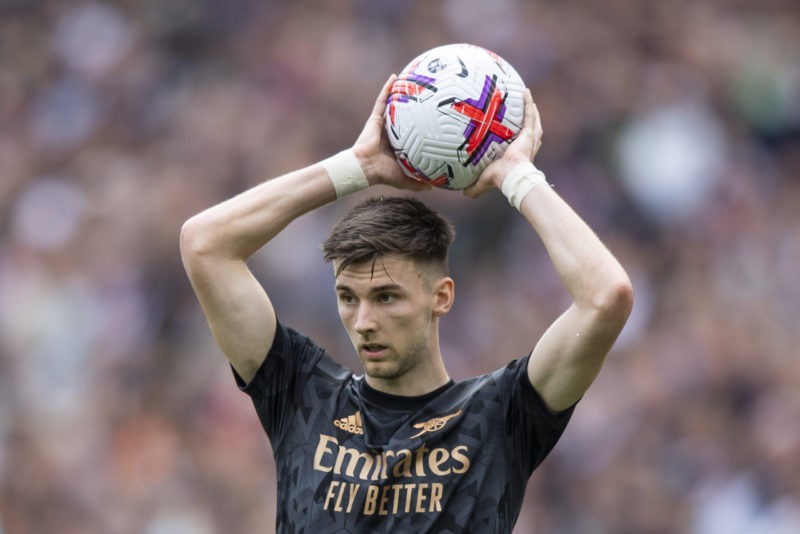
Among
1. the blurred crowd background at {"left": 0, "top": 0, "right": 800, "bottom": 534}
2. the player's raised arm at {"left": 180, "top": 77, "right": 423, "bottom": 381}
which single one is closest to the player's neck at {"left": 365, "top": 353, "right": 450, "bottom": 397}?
the player's raised arm at {"left": 180, "top": 77, "right": 423, "bottom": 381}

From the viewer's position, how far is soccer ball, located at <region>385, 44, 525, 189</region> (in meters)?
4.32

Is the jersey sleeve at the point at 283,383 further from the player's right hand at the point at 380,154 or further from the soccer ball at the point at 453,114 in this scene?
the soccer ball at the point at 453,114

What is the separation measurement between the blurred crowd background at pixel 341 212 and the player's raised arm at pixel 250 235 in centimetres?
413

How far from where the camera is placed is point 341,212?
985 centimetres

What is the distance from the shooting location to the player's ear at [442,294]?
178 inches

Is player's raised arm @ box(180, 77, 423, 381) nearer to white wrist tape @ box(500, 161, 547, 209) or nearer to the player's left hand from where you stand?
the player's left hand

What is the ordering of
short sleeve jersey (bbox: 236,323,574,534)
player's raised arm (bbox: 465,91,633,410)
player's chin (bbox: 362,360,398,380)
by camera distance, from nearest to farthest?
1. player's raised arm (bbox: 465,91,633,410)
2. short sleeve jersey (bbox: 236,323,574,534)
3. player's chin (bbox: 362,360,398,380)

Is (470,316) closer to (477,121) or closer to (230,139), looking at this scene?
(230,139)

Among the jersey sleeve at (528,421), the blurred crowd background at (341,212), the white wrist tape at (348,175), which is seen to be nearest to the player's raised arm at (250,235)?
the white wrist tape at (348,175)

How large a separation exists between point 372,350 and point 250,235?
1.78ft

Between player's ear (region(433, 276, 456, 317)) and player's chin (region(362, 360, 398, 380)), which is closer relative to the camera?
player's chin (region(362, 360, 398, 380))

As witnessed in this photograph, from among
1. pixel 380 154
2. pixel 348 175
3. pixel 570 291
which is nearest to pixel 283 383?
pixel 348 175

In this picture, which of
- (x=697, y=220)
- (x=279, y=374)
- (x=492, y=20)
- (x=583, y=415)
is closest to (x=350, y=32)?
Result: (x=492, y=20)

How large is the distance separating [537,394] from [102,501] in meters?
5.43
